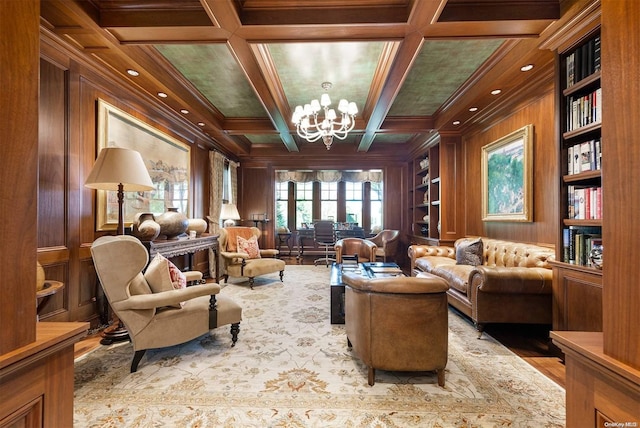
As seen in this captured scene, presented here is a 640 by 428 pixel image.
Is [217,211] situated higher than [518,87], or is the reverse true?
[518,87]

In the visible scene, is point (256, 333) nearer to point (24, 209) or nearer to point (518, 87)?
point (24, 209)

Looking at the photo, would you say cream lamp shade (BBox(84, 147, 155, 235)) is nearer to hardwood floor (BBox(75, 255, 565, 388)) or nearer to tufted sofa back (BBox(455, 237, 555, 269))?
hardwood floor (BBox(75, 255, 565, 388))

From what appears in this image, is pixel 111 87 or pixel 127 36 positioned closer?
pixel 127 36

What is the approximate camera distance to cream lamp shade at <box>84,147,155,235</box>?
7.88 feet

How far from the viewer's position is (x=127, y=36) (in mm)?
2455

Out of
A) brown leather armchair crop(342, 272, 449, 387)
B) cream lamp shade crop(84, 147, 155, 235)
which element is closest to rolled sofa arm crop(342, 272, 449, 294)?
brown leather armchair crop(342, 272, 449, 387)

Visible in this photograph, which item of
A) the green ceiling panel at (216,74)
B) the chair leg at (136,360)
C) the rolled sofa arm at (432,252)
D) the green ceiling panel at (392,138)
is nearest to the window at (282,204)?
the green ceiling panel at (392,138)

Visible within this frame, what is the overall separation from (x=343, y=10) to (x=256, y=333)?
3048 millimetres

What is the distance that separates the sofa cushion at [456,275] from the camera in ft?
9.70

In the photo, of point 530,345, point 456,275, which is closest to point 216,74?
point 456,275

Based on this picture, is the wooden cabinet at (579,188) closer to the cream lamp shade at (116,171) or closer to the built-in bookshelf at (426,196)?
the built-in bookshelf at (426,196)

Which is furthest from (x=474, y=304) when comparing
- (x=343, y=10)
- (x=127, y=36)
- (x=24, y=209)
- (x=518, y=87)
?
(x=127, y=36)

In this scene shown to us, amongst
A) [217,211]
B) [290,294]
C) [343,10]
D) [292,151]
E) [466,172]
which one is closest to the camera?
[343,10]

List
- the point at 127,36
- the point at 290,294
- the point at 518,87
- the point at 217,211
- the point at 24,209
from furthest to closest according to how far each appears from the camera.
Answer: the point at 217,211, the point at 290,294, the point at 518,87, the point at 127,36, the point at 24,209
